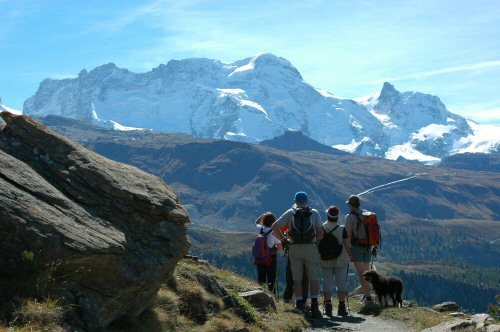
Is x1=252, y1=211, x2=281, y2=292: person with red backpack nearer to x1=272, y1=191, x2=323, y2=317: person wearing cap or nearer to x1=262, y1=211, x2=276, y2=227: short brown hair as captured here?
x1=262, y1=211, x2=276, y2=227: short brown hair

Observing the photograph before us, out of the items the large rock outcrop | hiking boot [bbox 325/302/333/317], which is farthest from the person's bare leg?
the large rock outcrop

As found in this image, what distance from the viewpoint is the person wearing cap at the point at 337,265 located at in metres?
19.4

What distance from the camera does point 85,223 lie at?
10.9 m

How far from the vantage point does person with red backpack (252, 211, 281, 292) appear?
20.1m

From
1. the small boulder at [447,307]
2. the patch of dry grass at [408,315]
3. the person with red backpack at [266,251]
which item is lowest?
the small boulder at [447,307]

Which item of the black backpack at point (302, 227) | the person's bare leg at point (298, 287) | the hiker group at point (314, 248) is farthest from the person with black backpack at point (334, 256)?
the black backpack at point (302, 227)

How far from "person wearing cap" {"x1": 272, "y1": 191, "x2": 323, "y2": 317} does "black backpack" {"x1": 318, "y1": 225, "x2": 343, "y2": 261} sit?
1.26 m

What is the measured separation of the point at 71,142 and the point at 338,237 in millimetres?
9398

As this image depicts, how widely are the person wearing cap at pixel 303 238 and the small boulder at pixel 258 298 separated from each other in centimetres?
182

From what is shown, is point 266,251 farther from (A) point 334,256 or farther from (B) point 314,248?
(B) point 314,248

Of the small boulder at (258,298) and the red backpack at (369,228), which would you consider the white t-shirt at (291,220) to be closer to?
the small boulder at (258,298)

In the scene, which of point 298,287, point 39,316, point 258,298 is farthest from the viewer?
point 298,287

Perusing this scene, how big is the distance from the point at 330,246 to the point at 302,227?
7.53ft

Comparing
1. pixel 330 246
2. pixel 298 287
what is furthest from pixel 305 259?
pixel 330 246
